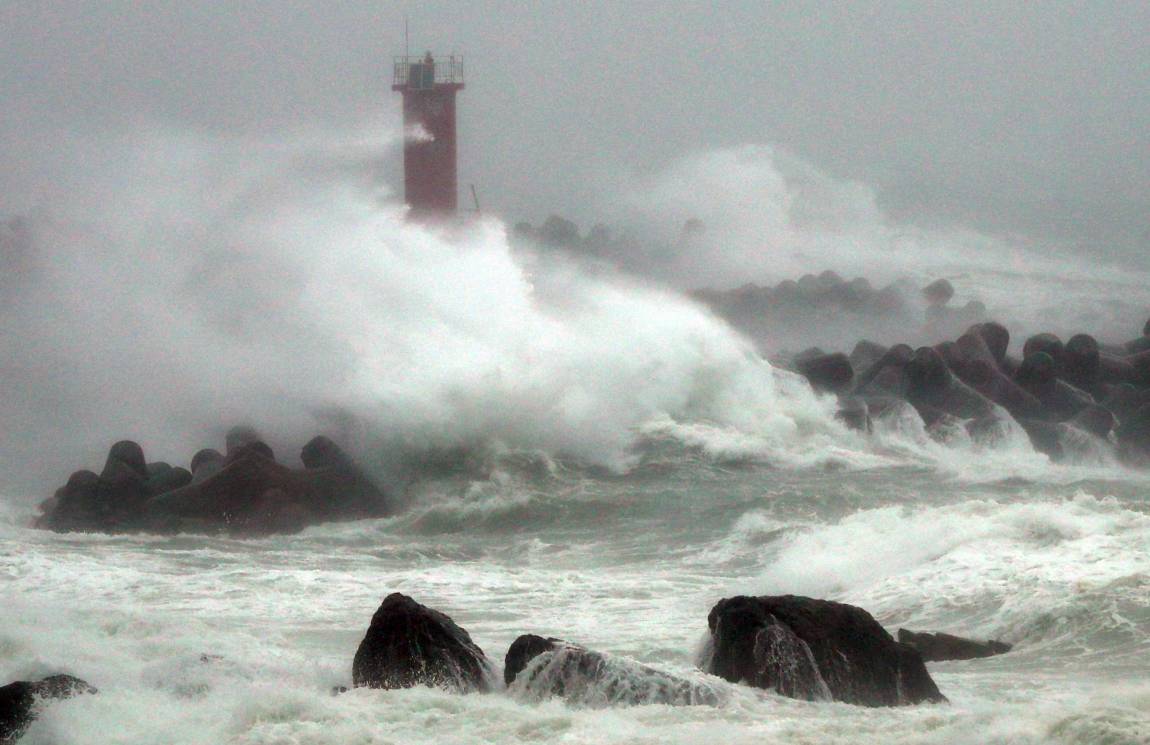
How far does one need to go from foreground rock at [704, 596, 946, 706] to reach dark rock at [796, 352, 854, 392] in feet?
47.8

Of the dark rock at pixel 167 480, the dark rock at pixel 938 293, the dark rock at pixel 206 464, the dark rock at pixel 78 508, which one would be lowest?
the dark rock at pixel 78 508

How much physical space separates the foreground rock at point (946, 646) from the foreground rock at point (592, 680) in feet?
5.91

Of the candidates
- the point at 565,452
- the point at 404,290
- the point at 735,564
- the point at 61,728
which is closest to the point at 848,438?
the point at 565,452

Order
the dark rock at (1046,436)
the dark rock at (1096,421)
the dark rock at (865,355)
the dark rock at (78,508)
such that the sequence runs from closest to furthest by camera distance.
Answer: the dark rock at (78,508) < the dark rock at (1046,436) < the dark rock at (1096,421) < the dark rock at (865,355)

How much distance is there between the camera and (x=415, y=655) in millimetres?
8047

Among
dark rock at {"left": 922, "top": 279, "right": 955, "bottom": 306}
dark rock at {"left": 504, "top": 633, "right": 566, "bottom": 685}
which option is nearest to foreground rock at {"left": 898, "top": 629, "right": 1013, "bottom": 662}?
dark rock at {"left": 504, "top": 633, "right": 566, "bottom": 685}

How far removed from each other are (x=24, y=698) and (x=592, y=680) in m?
2.63

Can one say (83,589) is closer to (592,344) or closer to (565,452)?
(565,452)

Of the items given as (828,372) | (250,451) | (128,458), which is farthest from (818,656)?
(828,372)

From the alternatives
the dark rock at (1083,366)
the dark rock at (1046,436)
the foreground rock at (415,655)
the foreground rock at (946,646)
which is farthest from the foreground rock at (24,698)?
the dark rock at (1083,366)

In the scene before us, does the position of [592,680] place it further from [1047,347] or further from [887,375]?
[1047,347]

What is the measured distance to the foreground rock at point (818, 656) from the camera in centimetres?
779

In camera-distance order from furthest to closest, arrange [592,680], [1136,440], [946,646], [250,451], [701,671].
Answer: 1. [1136,440]
2. [250,451]
3. [946,646]
4. [701,671]
5. [592,680]

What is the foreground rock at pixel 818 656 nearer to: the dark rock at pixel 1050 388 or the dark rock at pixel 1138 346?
the dark rock at pixel 1050 388
